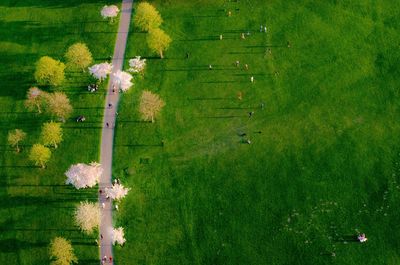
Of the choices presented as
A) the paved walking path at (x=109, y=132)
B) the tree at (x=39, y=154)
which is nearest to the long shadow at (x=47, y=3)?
the paved walking path at (x=109, y=132)

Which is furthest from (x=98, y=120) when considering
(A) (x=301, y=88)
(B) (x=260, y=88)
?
(A) (x=301, y=88)

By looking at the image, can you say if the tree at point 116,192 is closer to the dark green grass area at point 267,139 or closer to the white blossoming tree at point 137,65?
the dark green grass area at point 267,139

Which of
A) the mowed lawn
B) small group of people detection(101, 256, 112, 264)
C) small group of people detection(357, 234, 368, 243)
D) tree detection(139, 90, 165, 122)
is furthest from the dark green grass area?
the mowed lawn

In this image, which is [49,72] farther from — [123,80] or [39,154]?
[39,154]

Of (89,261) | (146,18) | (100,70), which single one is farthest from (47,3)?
(89,261)

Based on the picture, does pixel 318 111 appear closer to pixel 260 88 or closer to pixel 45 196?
pixel 260 88
